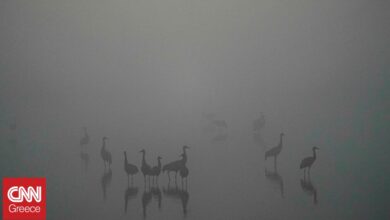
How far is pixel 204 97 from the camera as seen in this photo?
6.55 ft

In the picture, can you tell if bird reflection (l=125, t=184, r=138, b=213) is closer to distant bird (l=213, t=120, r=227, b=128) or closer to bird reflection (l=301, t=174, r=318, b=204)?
distant bird (l=213, t=120, r=227, b=128)

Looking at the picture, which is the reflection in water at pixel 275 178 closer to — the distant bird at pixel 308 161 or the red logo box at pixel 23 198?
the distant bird at pixel 308 161

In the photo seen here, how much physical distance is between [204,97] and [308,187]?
76 cm

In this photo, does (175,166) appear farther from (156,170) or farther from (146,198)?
(146,198)

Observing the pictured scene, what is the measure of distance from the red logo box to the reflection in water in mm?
1234

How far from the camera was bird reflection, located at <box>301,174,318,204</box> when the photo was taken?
2.00m

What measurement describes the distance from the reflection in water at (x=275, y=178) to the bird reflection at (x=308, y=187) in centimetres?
12

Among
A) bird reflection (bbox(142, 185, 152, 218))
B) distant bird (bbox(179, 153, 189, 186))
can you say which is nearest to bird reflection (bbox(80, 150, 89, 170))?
bird reflection (bbox(142, 185, 152, 218))

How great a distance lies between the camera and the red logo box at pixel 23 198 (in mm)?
1970

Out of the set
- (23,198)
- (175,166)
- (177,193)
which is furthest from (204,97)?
(23,198)

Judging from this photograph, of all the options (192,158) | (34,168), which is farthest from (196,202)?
(34,168)

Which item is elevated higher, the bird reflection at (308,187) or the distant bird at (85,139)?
the distant bird at (85,139)

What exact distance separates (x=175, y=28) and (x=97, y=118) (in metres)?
0.66

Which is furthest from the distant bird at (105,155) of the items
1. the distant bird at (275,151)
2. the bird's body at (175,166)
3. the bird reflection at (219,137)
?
the distant bird at (275,151)
